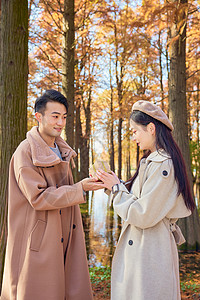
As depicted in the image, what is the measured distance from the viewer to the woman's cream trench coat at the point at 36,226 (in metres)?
2.25

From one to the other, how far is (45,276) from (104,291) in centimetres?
256

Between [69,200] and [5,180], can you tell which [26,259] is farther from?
[5,180]

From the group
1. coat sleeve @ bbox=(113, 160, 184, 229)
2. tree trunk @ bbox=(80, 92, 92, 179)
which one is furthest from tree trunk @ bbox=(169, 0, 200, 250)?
tree trunk @ bbox=(80, 92, 92, 179)

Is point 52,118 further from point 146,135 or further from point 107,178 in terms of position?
point 146,135

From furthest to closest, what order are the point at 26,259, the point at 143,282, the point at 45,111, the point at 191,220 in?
the point at 191,220 → the point at 45,111 → the point at 26,259 → the point at 143,282

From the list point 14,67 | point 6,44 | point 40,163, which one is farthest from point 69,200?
point 6,44

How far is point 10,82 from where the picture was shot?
11.3 ft

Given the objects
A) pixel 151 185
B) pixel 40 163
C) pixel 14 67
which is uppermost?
pixel 14 67

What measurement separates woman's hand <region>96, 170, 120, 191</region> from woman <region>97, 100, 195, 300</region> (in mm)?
47

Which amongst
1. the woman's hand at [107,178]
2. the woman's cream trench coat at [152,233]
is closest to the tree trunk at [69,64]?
the woman's hand at [107,178]

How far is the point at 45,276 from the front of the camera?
229cm

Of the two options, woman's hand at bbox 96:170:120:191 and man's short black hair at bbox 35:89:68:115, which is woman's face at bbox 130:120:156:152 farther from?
man's short black hair at bbox 35:89:68:115

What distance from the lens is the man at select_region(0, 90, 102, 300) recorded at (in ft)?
7.39

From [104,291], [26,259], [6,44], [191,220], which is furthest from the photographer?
[191,220]
